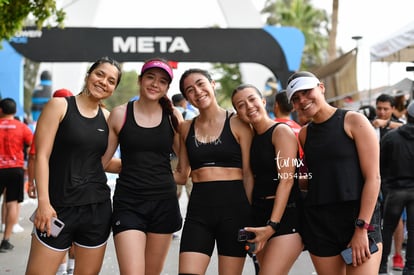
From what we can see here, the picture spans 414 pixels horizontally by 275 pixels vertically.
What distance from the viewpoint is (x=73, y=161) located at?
4480 mm

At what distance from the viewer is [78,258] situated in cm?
459

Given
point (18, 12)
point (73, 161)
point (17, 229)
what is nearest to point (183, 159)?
point (73, 161)

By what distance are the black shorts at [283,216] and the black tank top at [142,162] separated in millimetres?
688

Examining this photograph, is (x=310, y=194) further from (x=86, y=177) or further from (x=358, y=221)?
(x=86, y=177)

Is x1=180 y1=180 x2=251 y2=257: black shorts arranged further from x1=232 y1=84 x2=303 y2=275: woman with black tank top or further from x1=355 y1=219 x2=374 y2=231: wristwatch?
x1=355 y1=219 x2=374 y2=231: wristwatch

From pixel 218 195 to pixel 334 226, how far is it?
873mm

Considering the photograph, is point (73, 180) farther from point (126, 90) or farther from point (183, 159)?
point (126, 90)

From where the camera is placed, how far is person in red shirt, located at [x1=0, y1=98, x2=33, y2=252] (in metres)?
9.52

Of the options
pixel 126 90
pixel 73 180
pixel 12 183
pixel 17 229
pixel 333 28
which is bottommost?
pixel 126 90

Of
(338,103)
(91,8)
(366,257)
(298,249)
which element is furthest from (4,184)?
(91,8)

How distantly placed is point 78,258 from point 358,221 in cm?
191

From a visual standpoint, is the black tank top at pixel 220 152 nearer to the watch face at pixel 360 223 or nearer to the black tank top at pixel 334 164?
the black tank top at pixel 334 164

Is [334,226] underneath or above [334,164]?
underneath

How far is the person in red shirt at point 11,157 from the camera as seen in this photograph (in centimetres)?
952
